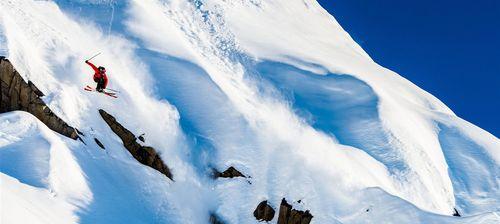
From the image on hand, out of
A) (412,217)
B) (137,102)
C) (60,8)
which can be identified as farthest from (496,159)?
(60,8)

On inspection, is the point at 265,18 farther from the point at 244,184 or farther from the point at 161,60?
the point at 244,184

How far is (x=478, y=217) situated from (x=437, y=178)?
7204 mm

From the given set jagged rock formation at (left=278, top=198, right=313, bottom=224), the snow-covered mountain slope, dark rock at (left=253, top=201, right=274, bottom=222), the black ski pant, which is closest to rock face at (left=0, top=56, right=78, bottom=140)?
the snow-covered mountain slope

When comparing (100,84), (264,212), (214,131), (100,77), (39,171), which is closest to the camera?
(39,171)

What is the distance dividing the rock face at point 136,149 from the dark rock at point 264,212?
3557 millimetres

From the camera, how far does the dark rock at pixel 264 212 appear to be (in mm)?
20016

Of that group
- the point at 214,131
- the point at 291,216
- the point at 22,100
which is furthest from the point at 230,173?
the point at 22,100

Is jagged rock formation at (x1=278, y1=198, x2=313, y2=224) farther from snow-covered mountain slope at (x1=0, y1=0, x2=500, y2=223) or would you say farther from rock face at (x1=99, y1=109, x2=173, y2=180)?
rock face at (x1=99, y1=109, x2=173, y2=180)

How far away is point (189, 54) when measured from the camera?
25969 millimetres

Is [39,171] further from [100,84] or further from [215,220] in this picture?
[215,220]

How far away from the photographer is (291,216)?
19969 mm

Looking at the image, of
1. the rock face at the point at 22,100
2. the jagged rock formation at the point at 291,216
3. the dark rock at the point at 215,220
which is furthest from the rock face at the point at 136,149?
the jagged rock formation at the point at 291,216

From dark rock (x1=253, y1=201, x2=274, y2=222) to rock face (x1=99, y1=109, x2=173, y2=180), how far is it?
3557mm

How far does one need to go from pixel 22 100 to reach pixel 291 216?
34.1 ft
